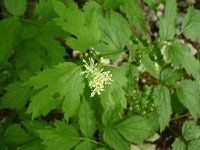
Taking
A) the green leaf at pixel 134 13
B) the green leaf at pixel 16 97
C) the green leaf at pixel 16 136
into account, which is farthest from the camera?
the green leaf at pixel 16 97

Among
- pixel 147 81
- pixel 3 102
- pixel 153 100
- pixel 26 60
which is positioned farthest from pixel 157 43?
pixel 147 81

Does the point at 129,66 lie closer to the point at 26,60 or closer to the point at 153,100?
the point at 153,100

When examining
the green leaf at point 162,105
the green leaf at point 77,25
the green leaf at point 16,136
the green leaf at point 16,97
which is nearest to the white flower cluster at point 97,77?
the green leaf at point 77,25

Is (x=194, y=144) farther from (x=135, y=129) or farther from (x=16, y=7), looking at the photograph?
(x=16, y=7)

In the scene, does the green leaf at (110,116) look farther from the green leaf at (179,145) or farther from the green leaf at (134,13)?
the green leaf at (134,13)

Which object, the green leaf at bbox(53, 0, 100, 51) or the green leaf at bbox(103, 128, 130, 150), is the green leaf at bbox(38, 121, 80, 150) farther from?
the green leaf at bbox(53, 0, 100, 51)

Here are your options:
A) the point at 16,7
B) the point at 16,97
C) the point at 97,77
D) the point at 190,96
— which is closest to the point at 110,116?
the point at 97,77
